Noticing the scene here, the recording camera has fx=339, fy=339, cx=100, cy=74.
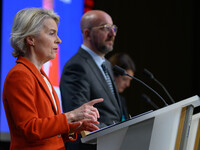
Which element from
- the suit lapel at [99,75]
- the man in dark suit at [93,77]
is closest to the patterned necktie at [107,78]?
the man in dark suit at [93,77]

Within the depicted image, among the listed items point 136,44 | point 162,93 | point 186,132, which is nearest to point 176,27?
point 136,44

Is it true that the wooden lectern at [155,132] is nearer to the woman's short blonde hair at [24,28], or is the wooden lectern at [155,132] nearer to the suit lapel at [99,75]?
the woman's short blonde hair at [24,28]

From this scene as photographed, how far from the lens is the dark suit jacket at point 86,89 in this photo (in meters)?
2.51

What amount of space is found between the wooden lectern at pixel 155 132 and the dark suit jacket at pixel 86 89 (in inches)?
31.2

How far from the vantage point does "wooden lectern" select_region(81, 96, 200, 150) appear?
162cm

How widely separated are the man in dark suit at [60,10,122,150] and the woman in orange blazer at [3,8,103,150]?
0.61 metres

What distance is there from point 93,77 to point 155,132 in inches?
42.1

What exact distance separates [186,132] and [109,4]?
3902 millimetres

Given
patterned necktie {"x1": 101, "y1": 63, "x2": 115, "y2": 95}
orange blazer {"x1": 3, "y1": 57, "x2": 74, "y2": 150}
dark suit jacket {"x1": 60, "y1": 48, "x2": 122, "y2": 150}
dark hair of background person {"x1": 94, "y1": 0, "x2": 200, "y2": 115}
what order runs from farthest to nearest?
dark hair of background person {"x1": 94, "y1": 0, "x2": 200, "y2": 115} → patterned necktie {"x1": 101, "y1": 63, "x2": 115, "y2": 95} → dark suit jacket {"x1": 60, "y1": 48, "x2": 122, "y2": 150} → orange blazer {"x1": 3, "y1": 57, "x2": 74, "y2": 150}

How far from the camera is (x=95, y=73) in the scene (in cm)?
268

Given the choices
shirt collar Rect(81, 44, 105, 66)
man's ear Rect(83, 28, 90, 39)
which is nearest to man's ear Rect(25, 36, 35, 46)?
shirt collar Rect(81, 44, 105, 66)

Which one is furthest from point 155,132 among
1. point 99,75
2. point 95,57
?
point 95,57

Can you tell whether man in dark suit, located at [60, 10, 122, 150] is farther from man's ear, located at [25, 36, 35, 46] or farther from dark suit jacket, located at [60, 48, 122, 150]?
man's ear, located at [25, 36, 35, 46]

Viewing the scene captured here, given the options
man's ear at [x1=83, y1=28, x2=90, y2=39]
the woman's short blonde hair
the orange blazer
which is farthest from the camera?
man's ear at [x1=83, y1=28, x2=90, y2=39]
